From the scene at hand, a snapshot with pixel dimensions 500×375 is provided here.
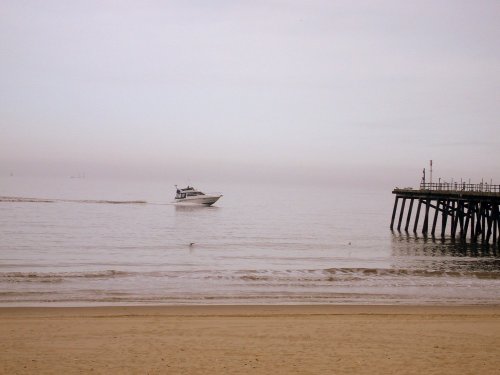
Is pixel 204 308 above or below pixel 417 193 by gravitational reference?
below

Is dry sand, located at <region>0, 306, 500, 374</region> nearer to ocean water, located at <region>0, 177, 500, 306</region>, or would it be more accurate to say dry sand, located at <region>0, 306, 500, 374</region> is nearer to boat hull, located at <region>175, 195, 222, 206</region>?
ocean water, located at <region>0, 177, 500, 306</region>

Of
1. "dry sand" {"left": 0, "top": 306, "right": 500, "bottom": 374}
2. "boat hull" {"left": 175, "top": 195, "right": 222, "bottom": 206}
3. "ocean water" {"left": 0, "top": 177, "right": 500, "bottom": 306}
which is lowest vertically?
"ocean water" {"left": 0, "top": 177, "right": 500, "bottom": 306}

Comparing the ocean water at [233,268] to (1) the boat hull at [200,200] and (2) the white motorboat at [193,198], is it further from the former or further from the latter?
(2) the white motorboat at [193,198]

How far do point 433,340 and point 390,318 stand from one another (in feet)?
7.94

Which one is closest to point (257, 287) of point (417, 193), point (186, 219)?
point (417, 193)

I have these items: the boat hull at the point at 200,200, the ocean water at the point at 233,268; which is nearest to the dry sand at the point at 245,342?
the ocean water at the point at 233,268

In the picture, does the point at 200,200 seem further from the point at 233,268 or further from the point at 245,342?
the point at 245,342

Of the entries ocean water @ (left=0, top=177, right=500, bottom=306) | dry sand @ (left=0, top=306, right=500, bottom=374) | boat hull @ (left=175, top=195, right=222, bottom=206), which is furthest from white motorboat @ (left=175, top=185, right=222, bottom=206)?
dry sand @ (left=0, top=306, right=500, bottom=374)

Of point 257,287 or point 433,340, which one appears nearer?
point 433,340

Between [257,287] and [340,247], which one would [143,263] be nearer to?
[257,287]

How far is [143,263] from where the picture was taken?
27047 millimetres

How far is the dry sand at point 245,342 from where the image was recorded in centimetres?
934

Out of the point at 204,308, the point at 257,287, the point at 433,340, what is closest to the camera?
the point at 433,340

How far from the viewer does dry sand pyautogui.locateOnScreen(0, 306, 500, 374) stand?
9344 mm
